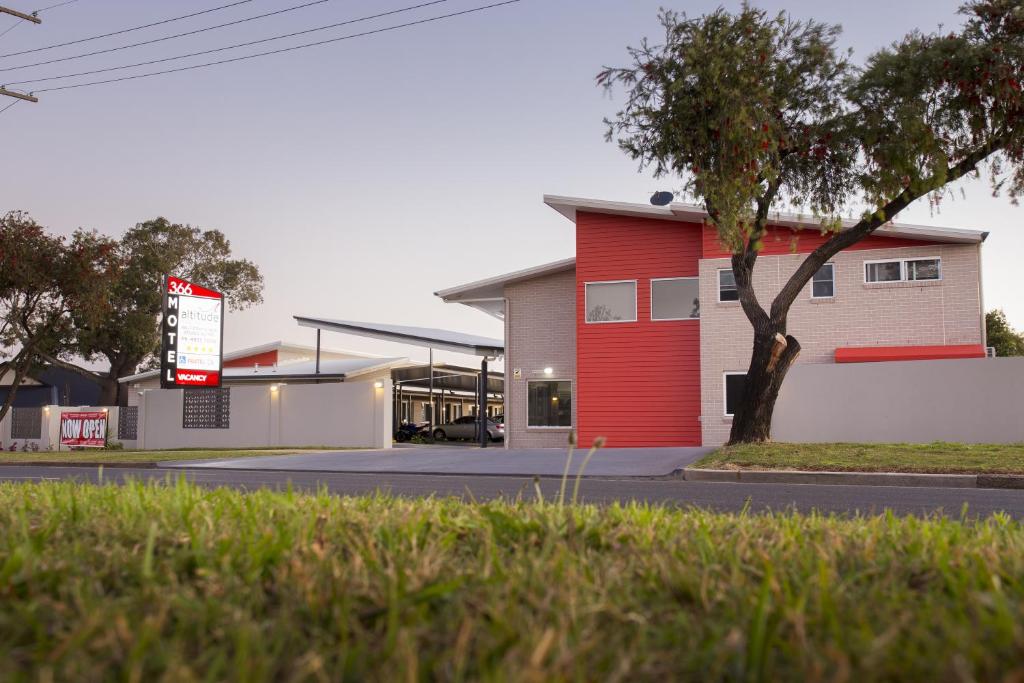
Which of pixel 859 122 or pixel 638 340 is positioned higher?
pixel 859 122

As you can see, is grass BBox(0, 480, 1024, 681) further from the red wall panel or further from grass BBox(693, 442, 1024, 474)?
the red wall panel

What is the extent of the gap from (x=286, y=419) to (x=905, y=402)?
2150cm

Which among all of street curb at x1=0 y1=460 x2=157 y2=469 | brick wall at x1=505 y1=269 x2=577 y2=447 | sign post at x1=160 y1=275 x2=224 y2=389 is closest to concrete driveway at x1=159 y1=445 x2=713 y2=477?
street curb at x1=0 y1=460 x2=157 y2=469

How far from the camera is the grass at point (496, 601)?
1.96 meters

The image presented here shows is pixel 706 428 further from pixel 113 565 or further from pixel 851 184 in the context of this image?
pixel 113 565

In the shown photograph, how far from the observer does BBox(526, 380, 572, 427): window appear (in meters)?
30.0

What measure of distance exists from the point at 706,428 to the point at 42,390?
5068 cm

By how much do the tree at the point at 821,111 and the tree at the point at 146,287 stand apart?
37818mm

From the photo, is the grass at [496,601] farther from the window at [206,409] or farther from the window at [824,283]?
the window at [206,409]

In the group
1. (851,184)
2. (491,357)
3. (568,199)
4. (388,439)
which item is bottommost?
(388,439)

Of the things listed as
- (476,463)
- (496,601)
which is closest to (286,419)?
(476,463)

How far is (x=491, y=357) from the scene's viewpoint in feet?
117

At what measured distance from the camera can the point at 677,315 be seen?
2803 centimetres

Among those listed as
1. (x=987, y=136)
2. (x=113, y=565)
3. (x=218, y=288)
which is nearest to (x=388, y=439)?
(x=987, y=136)
